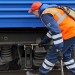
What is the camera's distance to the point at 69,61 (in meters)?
4.90

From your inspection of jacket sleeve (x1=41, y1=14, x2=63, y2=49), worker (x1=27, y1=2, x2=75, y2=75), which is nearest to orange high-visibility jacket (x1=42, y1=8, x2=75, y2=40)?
worker (x1=27, y1=2, x2=75, y2=75)

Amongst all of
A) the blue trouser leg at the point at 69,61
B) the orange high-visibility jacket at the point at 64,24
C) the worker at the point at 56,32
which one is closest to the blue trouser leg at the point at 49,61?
the worker at the point at 56,32

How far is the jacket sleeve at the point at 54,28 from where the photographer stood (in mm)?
4438

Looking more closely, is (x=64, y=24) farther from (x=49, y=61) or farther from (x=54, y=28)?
(x=49, y=61)

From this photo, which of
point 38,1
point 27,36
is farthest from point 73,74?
point 38,1

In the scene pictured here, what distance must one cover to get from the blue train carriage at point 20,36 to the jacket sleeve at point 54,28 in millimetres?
458

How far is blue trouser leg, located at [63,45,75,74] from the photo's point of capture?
4.87m

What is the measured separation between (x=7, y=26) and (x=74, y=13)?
1.13 meters

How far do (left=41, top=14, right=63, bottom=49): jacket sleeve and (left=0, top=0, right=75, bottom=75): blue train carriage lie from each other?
1.50ft

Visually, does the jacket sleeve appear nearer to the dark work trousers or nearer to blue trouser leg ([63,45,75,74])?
the dark work trousers

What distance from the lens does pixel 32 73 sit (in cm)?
531

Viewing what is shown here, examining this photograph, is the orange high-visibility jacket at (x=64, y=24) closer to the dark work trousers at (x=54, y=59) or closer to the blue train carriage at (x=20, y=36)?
the dark work trousers at (x=54, y=59)

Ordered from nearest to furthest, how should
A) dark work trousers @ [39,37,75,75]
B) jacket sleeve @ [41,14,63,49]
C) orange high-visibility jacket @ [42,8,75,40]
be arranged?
jacket sleeve @ [41,14,63,49] < orange high-visibility jacket @ [42,8,75,40] < dark work trousers @ [39,37,75,75]

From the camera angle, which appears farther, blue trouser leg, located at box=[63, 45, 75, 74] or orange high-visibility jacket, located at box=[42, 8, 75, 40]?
Result: blue trouser leg, located at box=[63, 45, 75, 74]
